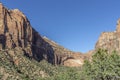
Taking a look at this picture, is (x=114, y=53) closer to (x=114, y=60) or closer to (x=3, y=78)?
(x=114, y=60)

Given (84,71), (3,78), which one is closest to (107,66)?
(84,71)

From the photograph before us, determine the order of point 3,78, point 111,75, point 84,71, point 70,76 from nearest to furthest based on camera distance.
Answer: point 111,75 → point 84,71 → point 70,76 → point 3,78

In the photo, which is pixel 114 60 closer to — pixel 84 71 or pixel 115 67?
pixel 115 67

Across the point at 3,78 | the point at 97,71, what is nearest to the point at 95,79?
the point at 97,71

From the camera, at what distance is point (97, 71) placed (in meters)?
66.8

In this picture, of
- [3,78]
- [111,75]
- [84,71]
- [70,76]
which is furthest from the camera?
[3,78]

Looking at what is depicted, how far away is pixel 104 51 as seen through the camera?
6762 cm

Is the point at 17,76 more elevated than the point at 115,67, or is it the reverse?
the point at 17,76

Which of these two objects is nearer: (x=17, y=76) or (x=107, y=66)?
(x=107, y=66)

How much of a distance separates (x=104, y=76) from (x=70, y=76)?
33987 mm

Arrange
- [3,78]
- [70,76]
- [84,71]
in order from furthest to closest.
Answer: [3,78] → [70,76] → [84,71]

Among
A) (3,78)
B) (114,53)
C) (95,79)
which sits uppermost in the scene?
(3,78)

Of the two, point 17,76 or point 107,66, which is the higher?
point 17,76

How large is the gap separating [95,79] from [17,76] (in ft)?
443
